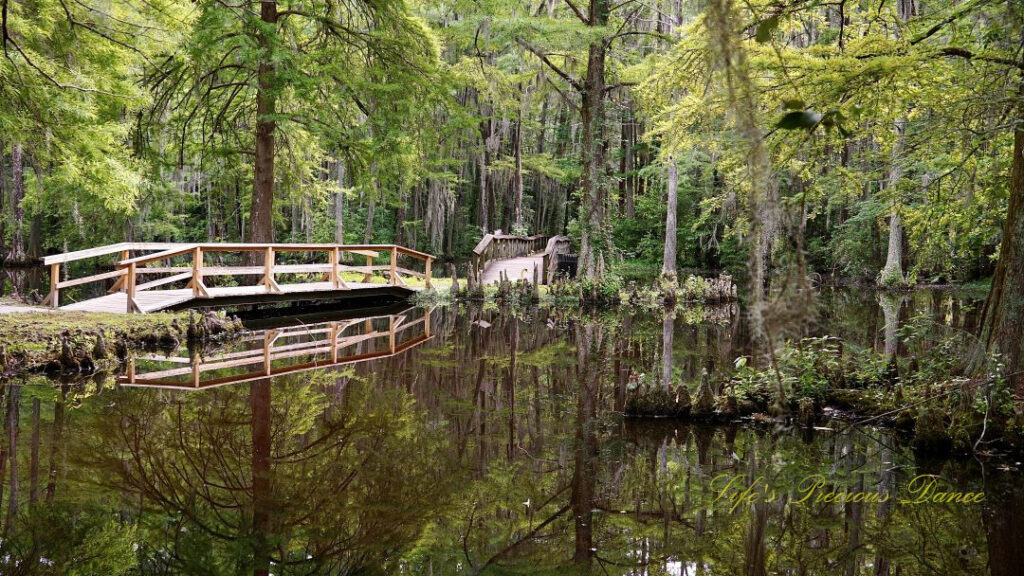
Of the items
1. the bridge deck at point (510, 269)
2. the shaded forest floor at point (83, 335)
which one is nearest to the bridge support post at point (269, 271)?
the shaded forest floor at point (83, 335)

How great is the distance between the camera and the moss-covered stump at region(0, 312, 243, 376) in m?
8.34

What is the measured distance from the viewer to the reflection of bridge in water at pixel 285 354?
27.5 feet

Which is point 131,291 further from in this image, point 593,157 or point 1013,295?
point 1013,295

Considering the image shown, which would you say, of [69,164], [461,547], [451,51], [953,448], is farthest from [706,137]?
[451,51]

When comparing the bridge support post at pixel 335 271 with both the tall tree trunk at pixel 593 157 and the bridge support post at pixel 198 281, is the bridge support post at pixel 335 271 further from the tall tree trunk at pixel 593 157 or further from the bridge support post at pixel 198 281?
the tall tree trunk at pixel 593 157

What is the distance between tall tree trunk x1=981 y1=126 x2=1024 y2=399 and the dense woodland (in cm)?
2

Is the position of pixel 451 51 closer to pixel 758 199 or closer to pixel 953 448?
pixel 953 448

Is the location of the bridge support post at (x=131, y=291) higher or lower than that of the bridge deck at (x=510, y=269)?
lower

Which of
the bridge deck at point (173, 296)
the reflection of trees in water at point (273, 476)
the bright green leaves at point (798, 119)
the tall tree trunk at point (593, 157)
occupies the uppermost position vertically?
the tall tree trunk at point (593, 157)

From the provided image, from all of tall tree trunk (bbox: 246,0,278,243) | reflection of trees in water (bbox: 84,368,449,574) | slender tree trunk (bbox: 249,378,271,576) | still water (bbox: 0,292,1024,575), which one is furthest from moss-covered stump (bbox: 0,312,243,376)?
tall tree trunk (bbox: 246,0,278,243)

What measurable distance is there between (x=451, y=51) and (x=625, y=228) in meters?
10.6

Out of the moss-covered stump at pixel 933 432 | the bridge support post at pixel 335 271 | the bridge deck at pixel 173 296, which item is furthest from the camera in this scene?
the bridge support post at pixel 335 271

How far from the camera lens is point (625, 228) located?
32531 mm

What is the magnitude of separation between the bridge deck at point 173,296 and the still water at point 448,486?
4.62 meters
